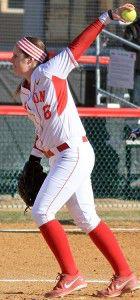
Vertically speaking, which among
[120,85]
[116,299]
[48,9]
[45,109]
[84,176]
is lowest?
[116,299]

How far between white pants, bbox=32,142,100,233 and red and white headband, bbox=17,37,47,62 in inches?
25.9

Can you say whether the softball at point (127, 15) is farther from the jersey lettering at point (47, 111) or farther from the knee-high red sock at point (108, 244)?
the knee-high red sock at point (108, 244)

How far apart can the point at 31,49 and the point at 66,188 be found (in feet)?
3.14

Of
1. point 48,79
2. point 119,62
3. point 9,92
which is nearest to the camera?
point 48,79

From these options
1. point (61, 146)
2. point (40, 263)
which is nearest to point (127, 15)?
point (61, 146)

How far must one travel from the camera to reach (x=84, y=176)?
263 inches

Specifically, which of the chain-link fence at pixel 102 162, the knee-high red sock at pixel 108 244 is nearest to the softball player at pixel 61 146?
the knee-high red sock at pixel 108 244

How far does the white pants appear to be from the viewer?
659 cm

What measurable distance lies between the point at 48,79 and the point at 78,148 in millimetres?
507

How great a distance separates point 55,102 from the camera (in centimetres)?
655

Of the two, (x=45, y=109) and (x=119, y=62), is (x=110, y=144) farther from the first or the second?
(x=45, y=109)

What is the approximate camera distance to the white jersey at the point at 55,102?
21.5 feet

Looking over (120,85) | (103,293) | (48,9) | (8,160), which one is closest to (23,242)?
(8,160)

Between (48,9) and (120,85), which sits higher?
(48,9)
